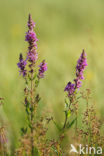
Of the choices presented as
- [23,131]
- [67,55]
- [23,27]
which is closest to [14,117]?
[23,131]

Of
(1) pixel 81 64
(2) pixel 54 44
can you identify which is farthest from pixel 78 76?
(2) pixel 54 44

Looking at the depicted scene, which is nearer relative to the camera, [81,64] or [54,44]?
[81,64]

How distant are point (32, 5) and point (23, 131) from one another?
17587 millimetres

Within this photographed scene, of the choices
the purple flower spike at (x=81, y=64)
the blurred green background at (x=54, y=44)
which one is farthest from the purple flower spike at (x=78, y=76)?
the blurred green background at (x=54, y=44)

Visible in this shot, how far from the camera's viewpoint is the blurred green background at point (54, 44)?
4285 millimetres

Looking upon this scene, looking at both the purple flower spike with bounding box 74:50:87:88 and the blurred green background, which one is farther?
the blurred green background

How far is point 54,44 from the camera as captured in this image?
11.8 m

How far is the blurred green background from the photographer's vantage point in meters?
4.29

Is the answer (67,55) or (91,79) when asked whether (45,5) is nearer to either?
(67,55)

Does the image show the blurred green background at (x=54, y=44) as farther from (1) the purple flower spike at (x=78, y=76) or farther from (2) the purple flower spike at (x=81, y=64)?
(2) the purple flower spike at (x=81, y=64)

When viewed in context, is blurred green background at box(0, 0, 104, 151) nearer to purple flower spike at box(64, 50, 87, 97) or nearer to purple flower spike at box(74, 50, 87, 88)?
purple flower spike at box(64, 50, 87, 97)

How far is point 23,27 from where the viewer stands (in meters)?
15.5

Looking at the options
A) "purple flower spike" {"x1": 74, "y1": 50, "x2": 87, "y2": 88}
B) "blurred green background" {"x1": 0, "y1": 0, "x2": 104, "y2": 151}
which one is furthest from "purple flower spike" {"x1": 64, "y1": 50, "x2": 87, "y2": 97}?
"blurred green background" {"x1": 0, "y1": 0, "x2": 104, "y2": 151}

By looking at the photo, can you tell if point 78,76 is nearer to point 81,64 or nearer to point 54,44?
point 81,64
